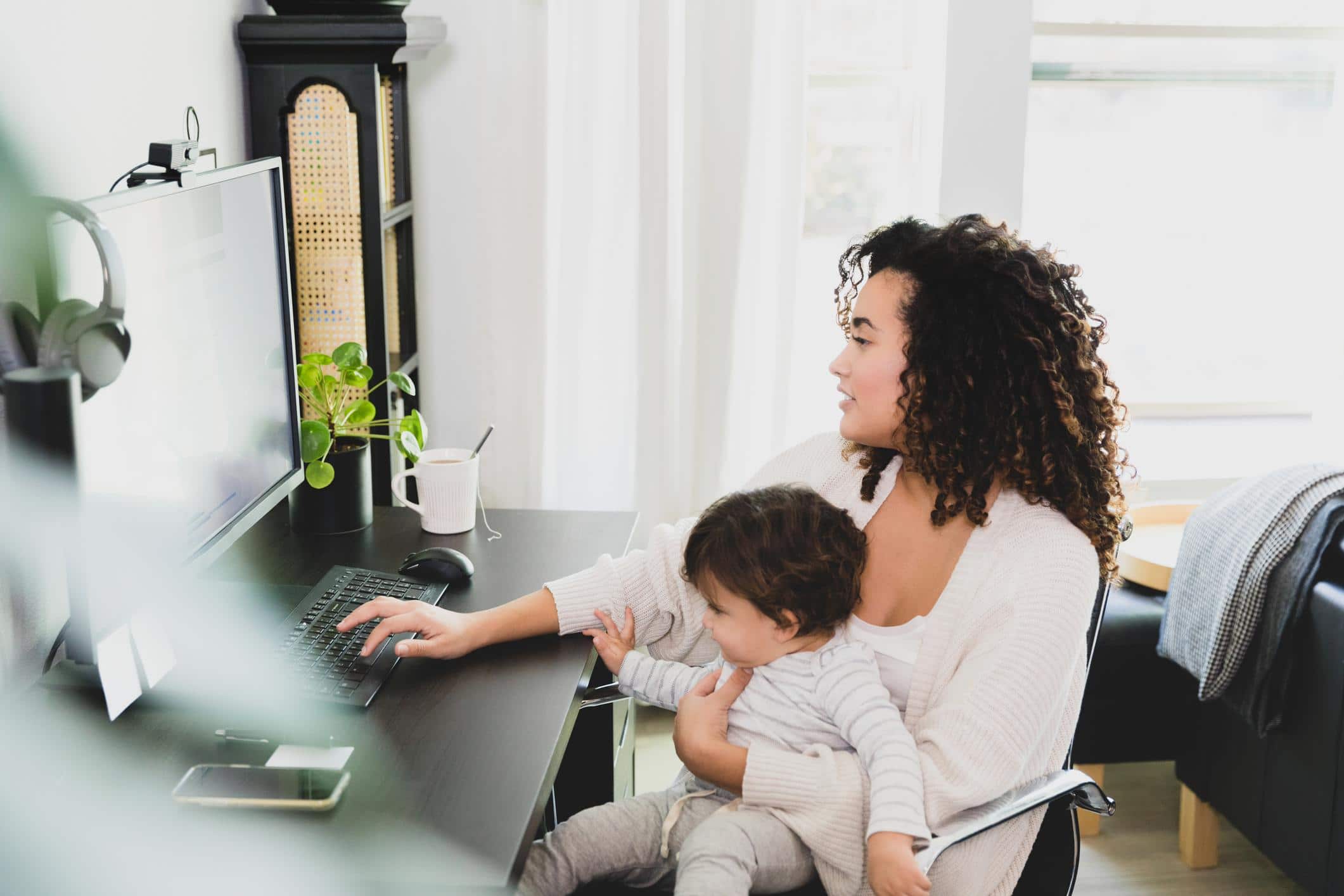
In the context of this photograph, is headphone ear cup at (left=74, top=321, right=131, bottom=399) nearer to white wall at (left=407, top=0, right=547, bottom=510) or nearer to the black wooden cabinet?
the black wooden cabinet

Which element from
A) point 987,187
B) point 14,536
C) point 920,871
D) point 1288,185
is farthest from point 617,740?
point 1288,185

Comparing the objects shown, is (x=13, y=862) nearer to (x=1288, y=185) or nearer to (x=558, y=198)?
(x=558, y=198)

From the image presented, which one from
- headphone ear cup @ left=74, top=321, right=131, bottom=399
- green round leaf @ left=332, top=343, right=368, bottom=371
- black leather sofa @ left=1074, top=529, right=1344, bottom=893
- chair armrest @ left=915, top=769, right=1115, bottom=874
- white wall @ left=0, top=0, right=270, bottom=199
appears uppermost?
white wall @ left=0, top=0, right=270, bottom=199

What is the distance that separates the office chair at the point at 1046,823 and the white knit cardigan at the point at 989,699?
0.02m

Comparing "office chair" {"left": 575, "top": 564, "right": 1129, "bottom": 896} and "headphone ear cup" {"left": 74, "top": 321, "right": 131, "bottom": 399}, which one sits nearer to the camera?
"headphone ear cup" {"left": 74, "top": 321, "right": 131, "bottom": 399}

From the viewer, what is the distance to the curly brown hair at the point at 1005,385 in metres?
1.37

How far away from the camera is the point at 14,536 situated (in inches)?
49.8

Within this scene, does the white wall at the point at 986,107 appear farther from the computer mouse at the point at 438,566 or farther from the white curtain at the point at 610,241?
the computer mouse at the point at 438,566

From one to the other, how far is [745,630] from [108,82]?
42.7 inches

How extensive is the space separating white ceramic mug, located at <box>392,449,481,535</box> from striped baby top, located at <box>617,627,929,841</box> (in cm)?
46

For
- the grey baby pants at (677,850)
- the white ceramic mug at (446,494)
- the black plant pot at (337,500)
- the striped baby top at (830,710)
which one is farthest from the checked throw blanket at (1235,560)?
the black plant pot at (337,500)

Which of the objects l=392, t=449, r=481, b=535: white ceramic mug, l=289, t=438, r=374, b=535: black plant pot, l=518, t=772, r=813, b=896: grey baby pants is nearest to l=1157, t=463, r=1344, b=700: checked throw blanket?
l=518, t=772, r=813, b=896: grey baby pants

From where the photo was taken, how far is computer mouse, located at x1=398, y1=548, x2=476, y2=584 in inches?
63.4

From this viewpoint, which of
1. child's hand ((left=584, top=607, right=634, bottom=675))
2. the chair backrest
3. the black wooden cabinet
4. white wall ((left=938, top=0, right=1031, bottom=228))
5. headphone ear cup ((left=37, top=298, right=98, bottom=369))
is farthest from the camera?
white wall ((left=938, top=0, right=1031, bottom=228))
